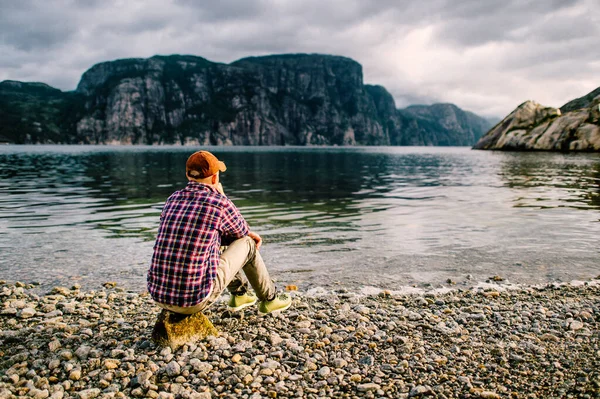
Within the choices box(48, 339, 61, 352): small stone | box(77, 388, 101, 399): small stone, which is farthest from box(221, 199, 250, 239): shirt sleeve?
box(48, 339, 61, 352): small stone

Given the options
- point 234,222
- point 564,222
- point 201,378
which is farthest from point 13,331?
point 564,222

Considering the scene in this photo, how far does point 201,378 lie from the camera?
18.1ft

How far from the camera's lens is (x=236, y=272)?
6.86 m

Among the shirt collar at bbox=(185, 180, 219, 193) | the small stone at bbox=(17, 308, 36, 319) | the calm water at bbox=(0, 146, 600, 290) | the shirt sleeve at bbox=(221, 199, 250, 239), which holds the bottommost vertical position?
→ the calm water at bbox=(0, 146, 600, 290)

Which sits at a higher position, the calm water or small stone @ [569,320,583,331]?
small stone @ [569,320,583,331]

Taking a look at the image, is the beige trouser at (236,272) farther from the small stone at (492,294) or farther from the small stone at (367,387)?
the small stone at (492,294)

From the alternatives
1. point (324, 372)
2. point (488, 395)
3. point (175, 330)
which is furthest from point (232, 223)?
point (488, 395)

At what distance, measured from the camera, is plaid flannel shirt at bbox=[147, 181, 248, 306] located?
5.91 m

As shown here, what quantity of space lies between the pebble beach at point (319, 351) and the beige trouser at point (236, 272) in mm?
569

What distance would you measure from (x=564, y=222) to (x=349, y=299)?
15.8 metres

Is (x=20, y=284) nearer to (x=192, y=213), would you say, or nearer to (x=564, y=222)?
(x=192, y=213)

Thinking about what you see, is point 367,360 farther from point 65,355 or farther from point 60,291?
point 60,291

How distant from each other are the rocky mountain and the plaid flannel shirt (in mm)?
128482

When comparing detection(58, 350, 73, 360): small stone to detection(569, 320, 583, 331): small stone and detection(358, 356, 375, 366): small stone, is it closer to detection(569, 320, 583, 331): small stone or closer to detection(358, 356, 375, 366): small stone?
detection(358, 356, 375, 366): small stone
